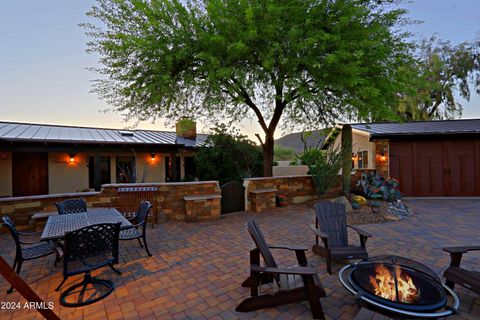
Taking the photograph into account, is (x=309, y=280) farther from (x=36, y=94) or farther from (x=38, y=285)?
(x=36, y=94)

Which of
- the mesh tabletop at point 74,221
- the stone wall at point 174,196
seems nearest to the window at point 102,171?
the stone wall at point 174,196

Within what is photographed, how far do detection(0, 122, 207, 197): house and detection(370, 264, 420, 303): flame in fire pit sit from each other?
8.85 meters

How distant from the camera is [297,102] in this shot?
8305 mm

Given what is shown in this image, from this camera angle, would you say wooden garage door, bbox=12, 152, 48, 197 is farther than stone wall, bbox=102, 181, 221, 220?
Yes

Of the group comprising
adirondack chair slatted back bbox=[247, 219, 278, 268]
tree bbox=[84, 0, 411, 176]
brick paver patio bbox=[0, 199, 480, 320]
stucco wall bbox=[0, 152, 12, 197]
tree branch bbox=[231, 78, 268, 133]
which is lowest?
brick paver patio bbox=[0, 199, 480, 320]

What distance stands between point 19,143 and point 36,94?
2.24 m

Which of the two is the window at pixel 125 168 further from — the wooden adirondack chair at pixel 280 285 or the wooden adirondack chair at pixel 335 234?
the wooden adirondack chair at pixel 280 285

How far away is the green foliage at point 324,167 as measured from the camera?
8406 mm

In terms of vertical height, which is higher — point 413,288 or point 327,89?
point 327,89

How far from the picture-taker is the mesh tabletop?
10.7 ft

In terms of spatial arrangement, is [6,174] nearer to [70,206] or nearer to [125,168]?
[125,168]

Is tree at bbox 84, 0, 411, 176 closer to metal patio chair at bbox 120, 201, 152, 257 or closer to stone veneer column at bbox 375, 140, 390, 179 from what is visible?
stone veneer column at bbox 375, 140, 390, 179

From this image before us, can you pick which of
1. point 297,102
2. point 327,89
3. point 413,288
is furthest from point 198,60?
point 413,288


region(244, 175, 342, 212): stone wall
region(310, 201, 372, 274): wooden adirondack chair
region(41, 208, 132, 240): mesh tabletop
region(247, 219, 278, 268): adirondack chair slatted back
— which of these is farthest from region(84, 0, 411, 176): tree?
region(247, 219, 278, 268): adirondack chair slatted back
